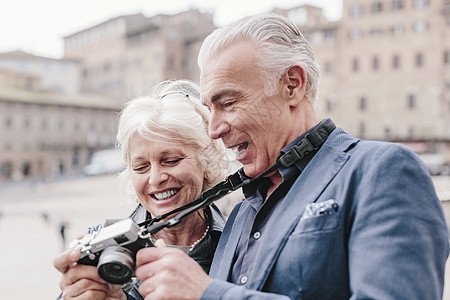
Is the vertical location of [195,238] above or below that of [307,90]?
below

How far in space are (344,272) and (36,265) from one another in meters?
17.1

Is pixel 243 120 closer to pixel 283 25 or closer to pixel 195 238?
pixel 283 25

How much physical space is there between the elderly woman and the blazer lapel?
888mm

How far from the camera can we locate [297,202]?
1.43 metres

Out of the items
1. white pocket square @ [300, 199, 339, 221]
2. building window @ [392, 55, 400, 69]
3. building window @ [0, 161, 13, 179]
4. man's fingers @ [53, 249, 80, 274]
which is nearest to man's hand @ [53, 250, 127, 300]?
man's fingers @ [53, 249, 80, 274]

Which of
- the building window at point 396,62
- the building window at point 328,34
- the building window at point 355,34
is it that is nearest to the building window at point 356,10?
the building window at point 355,34

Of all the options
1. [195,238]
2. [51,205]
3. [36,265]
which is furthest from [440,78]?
[195,238]

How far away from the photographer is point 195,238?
8.18 feet

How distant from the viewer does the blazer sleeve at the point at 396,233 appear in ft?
3.92

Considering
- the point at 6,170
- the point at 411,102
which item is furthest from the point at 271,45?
the point at 6,170

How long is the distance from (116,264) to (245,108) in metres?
0.62

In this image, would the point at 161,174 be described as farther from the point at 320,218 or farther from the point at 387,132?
the point at 387,132

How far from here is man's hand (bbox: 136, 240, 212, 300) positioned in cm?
131

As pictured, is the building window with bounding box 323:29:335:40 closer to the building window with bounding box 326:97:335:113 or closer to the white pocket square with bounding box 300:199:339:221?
the building window with bounding box 326:97:335:113
